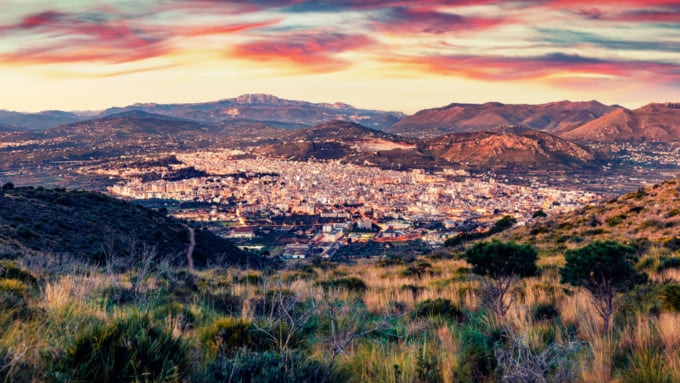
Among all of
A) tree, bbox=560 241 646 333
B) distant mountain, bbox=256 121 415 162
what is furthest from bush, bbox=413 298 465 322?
distant mountain, bbox=256 121 415 162

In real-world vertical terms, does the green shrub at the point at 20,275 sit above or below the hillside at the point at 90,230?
above

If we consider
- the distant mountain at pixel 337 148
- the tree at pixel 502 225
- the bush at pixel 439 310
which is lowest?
the tree at pixel 502 225

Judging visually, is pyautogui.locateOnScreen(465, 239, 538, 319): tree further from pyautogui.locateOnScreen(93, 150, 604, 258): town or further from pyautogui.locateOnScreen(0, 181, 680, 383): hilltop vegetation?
pyautogui.locateOnScreen(93, 150, 604, 258): town

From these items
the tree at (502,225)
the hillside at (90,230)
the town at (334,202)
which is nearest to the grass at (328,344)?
the hillside at (90,230)

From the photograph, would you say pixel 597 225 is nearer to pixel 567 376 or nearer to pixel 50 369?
pixel 567 376

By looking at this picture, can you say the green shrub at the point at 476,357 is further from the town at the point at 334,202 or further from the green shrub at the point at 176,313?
the town at the point at 334,202
